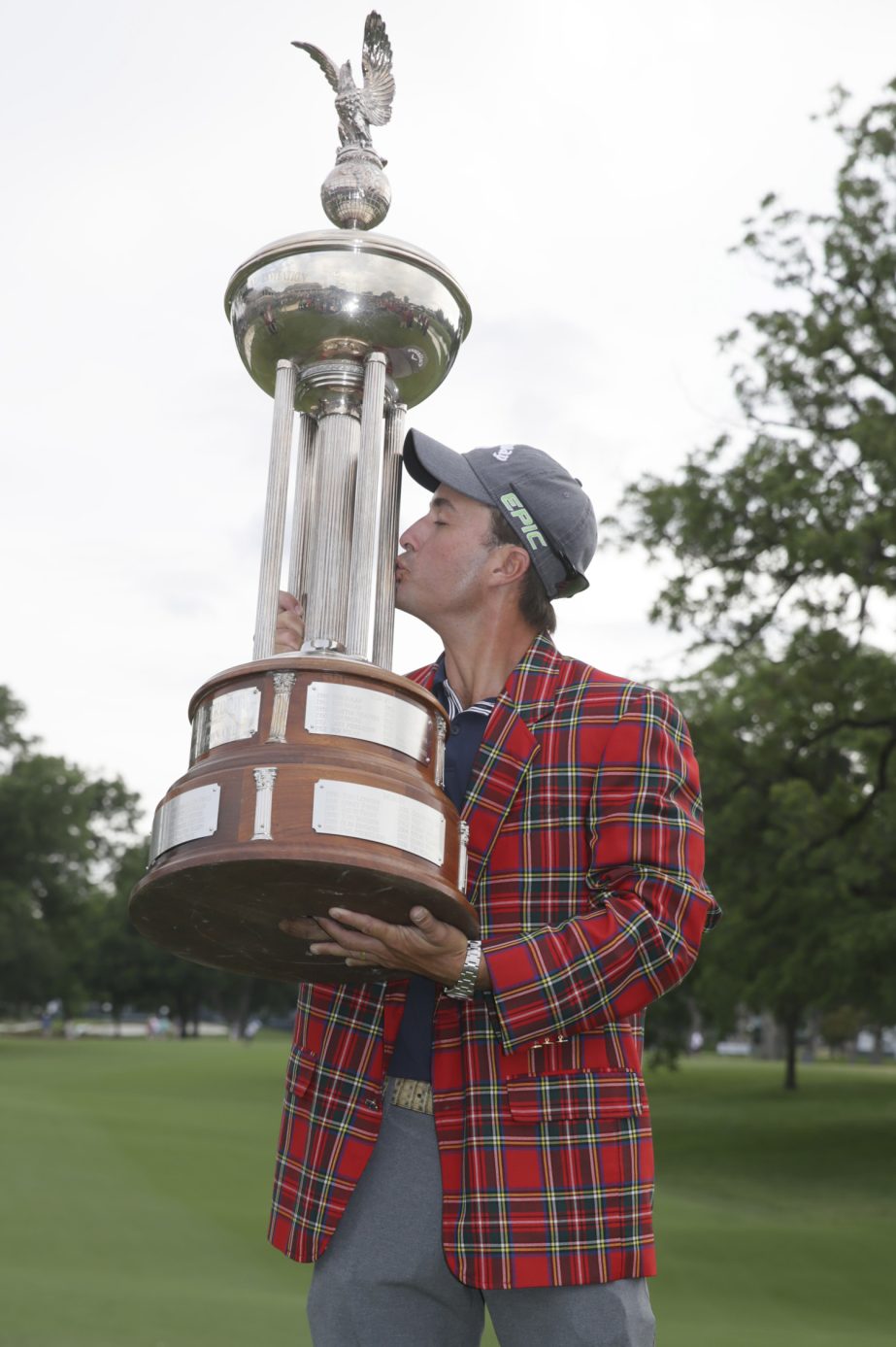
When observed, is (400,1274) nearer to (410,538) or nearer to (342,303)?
(410,538)

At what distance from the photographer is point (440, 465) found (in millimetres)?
2961

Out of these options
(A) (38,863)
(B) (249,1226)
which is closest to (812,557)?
(B) (249,1226)

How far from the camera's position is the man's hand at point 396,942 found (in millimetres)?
2336

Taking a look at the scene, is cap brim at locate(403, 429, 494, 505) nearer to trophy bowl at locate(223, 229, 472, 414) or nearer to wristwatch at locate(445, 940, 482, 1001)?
trophy bowl at locate(223, 229, 472, 414)

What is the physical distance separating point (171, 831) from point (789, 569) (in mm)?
14919

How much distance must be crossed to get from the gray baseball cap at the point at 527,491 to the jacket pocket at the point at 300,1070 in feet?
3.66

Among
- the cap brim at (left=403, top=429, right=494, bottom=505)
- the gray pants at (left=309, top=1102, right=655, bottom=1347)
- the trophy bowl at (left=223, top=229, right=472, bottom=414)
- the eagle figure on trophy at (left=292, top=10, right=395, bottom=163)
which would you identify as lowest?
the gray pants at (left=309, top=1102, right=655, bottom=1347)

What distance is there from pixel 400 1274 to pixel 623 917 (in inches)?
31.5

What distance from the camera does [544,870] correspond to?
2693mm

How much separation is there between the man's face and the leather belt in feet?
3.26

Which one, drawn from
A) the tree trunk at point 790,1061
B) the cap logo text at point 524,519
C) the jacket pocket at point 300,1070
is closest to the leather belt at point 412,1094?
the jacket pocket at point 300,1070

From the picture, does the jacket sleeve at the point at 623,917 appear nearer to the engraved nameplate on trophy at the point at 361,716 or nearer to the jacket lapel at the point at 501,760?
the jacket lapel at the point at 501,760

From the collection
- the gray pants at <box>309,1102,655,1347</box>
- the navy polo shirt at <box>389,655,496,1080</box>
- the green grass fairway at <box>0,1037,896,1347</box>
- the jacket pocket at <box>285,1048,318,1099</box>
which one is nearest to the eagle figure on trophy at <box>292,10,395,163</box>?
the navy polo shirt at <box>389,655,496,1080</box>

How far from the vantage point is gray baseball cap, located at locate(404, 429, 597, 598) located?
9.79 ft
